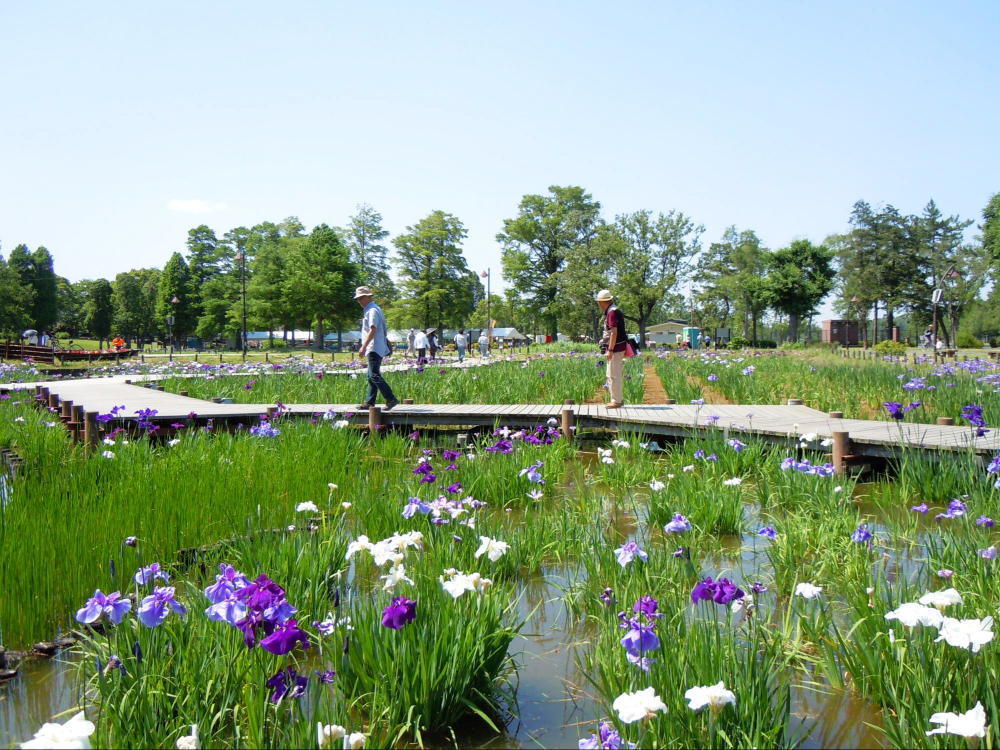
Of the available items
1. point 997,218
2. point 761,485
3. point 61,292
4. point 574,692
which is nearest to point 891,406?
point 761,485

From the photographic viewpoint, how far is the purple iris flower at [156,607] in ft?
6.36

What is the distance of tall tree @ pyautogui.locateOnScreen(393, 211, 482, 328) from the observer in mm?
56156

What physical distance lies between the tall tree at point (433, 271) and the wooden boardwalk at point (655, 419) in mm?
45716

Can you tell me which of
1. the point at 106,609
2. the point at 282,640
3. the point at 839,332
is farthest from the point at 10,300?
the point at 839,332

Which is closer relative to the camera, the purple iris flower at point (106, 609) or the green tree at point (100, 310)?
the purple iris flower at point (106, 609)

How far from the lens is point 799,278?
5584cm

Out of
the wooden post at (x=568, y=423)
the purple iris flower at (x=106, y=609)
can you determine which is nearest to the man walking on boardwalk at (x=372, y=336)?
the wooden post at (x=568, y=423)

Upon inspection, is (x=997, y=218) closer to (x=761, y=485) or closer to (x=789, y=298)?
(x=789, y=298)

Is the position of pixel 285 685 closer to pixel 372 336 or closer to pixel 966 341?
pixel 372 336

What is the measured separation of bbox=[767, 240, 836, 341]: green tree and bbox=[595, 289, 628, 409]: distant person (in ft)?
169

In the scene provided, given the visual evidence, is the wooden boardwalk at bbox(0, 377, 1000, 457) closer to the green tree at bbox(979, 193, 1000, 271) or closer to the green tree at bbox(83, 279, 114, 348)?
the green tree at bbox(979, 193, 1000, 271)

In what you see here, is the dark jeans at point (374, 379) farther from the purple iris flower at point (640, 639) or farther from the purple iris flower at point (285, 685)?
the purple iris flower at point (640, 639)

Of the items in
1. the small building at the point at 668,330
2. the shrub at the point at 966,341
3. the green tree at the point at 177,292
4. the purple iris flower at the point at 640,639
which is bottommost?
the purple iris flower at the point at 640,639

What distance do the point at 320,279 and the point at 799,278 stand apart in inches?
1513
